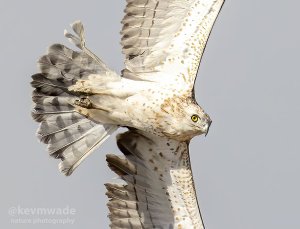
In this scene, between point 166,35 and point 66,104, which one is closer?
point 166,35

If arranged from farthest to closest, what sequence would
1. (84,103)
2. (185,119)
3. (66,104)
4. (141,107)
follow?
(66,104), (84,103), (141,107), (185,119)

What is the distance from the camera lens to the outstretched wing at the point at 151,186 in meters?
13.0

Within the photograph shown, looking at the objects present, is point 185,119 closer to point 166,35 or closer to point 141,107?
point 141,107

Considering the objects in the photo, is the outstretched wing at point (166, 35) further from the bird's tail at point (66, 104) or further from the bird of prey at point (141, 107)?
Answer: the bird's tail at point (66, 104)

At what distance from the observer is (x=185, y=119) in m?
12.0

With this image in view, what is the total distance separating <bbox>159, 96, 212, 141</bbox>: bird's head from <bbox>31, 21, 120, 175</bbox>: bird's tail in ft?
3.56

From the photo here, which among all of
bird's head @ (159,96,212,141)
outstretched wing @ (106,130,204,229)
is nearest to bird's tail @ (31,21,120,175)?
outstretched wing @ (106,130,204,229)

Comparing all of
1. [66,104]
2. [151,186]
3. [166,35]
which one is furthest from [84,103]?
[151,186]

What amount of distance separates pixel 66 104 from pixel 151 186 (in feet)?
6.19

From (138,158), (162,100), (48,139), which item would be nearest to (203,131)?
(162,100)

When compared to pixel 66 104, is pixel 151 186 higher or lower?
lower

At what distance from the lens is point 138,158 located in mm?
13195

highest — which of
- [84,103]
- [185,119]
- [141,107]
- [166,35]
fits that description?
[166,35]

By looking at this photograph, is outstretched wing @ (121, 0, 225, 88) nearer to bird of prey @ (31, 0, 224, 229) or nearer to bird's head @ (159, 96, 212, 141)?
bird of prey @ (31, 0, 224, 229)
